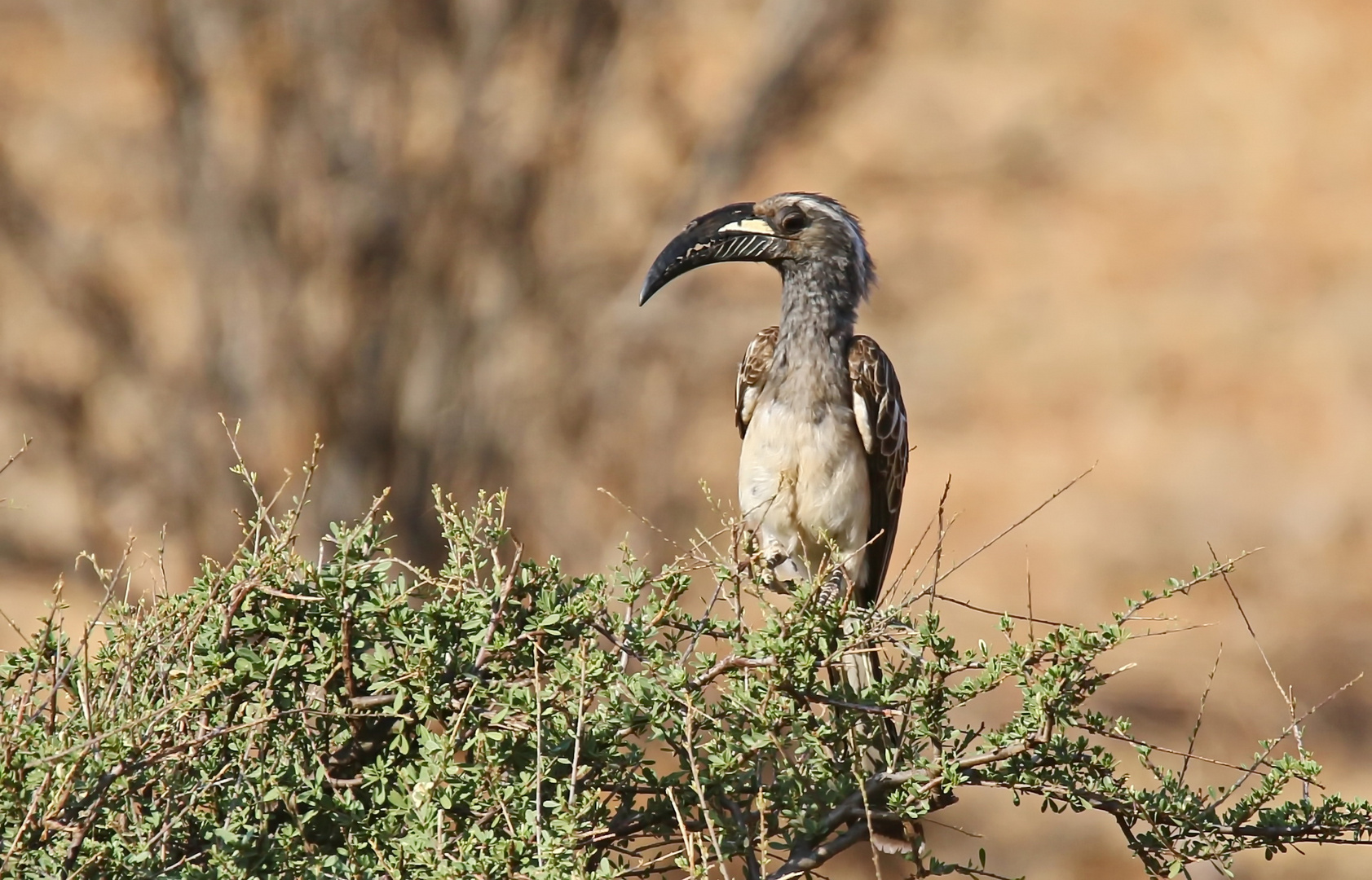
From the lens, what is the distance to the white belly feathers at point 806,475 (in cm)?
459

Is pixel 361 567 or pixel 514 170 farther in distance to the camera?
pixel 514 170

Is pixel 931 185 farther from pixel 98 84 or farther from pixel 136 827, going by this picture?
pixel 136 827

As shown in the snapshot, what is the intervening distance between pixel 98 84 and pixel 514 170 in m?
3.86

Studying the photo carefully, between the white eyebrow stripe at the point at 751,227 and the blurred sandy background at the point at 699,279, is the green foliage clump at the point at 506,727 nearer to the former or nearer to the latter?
the white eyebrow stripe at the point at 751,227

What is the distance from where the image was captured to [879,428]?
15.4ft

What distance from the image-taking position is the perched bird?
460cm

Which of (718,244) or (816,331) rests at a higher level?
(718,244)

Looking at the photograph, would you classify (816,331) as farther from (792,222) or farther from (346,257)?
(346,257)

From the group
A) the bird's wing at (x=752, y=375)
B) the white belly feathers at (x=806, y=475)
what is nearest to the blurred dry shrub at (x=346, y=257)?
the bird's wing at (x=752, y=375)

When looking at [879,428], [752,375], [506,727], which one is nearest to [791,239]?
[752,375]

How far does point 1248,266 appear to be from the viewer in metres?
13.9

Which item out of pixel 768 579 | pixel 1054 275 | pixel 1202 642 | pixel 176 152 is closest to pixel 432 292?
pixel 176 152

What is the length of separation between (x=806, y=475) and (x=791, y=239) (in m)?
0.72

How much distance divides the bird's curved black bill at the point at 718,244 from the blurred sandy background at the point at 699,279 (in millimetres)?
7381
